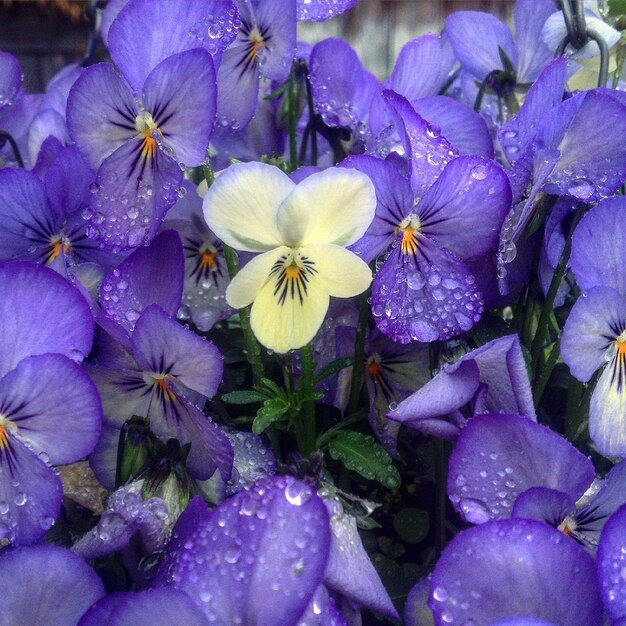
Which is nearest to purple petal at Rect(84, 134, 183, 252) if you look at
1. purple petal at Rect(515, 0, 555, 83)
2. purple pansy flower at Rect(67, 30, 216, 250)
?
purple pansy flower at Rect(67, 30, 216, 250)

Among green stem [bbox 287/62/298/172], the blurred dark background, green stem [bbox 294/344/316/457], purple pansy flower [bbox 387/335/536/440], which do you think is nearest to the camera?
purple pansy flower [bbox 387/335/536/440]

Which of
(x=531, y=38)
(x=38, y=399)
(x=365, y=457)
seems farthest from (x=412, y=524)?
(x=531, y=38)

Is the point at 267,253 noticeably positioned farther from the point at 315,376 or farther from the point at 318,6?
the point at 318,6

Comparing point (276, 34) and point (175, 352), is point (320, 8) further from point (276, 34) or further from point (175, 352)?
point (175, 352)

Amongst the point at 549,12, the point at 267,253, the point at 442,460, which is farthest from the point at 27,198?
the point at 549,12

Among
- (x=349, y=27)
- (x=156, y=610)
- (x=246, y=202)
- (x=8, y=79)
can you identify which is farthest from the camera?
(x=349, y=27)

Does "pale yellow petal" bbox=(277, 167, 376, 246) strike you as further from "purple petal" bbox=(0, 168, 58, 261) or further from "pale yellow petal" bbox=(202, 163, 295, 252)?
"purple petal" bbox=(0, 168, 58, 261)

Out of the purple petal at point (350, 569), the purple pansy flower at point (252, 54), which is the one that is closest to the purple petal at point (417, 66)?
the purple pansy flower at point (252, 54)

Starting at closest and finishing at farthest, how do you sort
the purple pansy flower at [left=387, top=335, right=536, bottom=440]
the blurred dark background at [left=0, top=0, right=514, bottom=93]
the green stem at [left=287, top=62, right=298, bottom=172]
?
the purple pansy flower at [left=387, top=335, right=536, bottom=440]
the green stem at [left=287, top=62, right=298, bottom=172]
the blurred dark background at [left=0, top=0, right=514, bottom=93]
